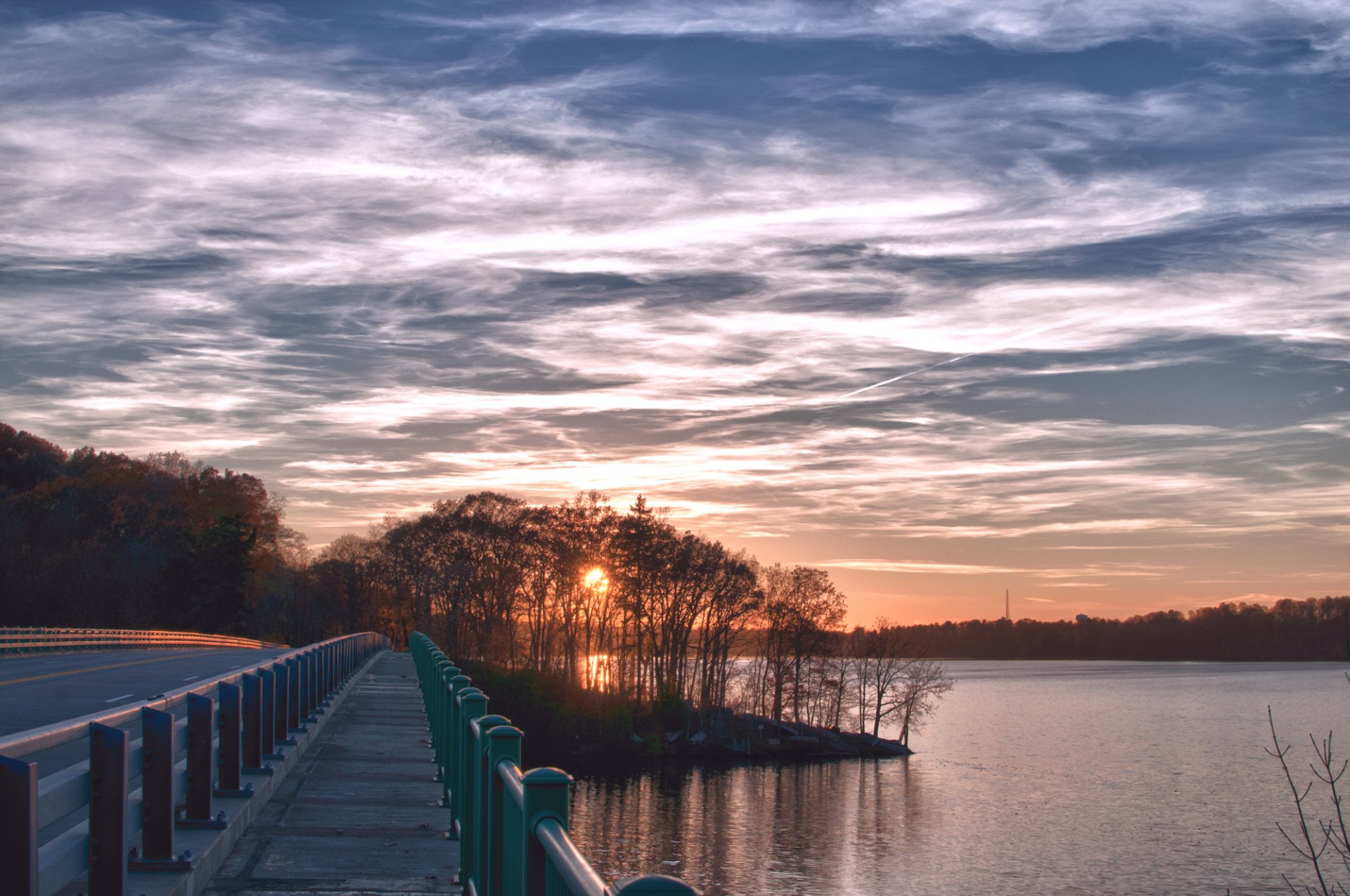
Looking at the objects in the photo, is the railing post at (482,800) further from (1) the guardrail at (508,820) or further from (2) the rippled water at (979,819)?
(2) the rippled water at (979,819)

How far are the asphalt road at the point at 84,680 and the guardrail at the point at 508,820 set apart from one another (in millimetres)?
6438

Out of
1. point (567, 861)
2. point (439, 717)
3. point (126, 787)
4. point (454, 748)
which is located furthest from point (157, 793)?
point (439, 717)

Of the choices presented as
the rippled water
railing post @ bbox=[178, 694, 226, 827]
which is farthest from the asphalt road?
the rippled water

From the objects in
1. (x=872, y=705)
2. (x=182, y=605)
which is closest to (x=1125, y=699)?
(x=872, y=705)

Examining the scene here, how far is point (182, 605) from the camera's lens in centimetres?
8912

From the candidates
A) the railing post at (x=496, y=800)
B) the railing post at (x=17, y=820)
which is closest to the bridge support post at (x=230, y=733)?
the railing post at (x=496, y=800)

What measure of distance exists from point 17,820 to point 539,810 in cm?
215

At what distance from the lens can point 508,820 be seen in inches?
181

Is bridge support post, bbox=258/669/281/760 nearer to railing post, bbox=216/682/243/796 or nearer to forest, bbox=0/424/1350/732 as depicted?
railing post, bbox=216/682/243/796

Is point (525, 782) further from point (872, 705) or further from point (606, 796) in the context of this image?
point (872, 705)

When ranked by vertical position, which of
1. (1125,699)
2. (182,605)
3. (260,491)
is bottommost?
(1125,699)

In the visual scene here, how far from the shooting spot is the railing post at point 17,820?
458cm

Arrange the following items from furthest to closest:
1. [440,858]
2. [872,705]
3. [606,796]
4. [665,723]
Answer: [872,705], [665,723], [606,796], [440,858]

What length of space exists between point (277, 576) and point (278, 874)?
111 m
